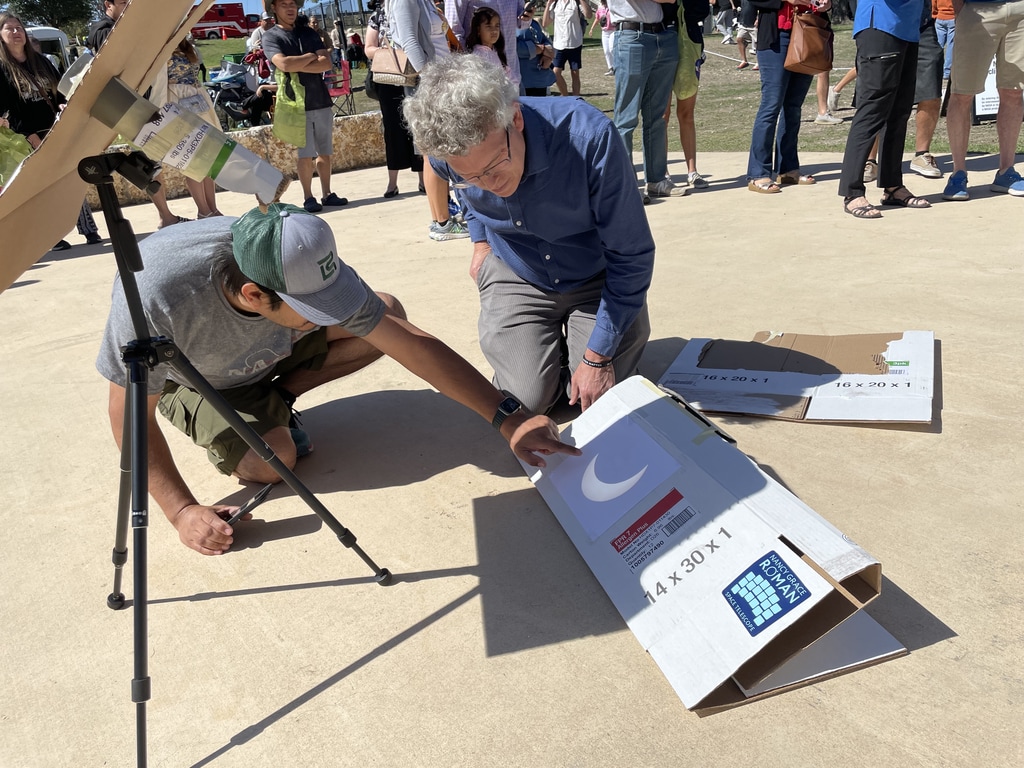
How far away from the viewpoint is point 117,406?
81.9 inches

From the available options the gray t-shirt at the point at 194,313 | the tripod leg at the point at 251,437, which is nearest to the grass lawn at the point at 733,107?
the gray t-shirt at the point at 194,313

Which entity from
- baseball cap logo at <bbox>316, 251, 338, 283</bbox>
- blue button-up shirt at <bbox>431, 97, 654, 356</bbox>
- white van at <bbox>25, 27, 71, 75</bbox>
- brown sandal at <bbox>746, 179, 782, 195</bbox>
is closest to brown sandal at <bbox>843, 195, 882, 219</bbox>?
brown sandal at <bbox>746, 179, 782, 195</bbox>

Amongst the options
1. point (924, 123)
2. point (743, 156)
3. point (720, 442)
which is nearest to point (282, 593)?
point (720, 442)

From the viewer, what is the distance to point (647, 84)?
542 cm

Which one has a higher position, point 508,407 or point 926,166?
point 508,407

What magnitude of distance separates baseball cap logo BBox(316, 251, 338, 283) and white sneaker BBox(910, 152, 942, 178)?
4815mm

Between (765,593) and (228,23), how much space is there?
1618 inches

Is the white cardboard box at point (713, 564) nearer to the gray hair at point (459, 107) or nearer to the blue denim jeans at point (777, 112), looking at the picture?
the gray hair at point (459, 107)

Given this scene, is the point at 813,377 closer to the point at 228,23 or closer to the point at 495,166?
the point at 495,166

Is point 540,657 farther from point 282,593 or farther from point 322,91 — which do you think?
point 322,91

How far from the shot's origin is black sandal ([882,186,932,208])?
4711mm

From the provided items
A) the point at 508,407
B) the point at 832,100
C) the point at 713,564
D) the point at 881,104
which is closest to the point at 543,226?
the point at 508,407

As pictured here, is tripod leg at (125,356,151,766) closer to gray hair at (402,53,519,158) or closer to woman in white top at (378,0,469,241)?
gray hair at (402,53,519,158)

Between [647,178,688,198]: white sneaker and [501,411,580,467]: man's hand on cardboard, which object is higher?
[501,411,580,467]: man's hand on cardboard
